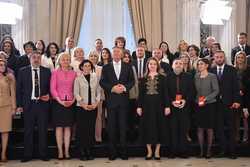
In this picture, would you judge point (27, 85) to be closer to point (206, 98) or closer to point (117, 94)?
point (117, 94)

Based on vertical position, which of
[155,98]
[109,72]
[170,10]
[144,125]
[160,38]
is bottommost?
[144,125]

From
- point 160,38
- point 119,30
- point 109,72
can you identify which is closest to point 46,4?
point 119,30

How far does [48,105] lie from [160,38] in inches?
139

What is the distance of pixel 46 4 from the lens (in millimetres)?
8906

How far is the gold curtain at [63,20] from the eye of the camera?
29.1ft

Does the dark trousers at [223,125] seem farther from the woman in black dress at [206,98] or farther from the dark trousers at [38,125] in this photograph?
the dark trousers at [38,125]

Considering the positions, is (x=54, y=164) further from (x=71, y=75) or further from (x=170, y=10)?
(x=170, y=10)

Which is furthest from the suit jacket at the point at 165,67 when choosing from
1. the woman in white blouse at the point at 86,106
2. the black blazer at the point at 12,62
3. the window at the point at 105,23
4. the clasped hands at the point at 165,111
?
the window at the point at 105,23

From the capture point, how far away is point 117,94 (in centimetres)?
639

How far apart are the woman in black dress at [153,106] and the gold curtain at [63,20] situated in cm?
294

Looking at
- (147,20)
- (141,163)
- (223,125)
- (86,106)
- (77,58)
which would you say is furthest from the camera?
(147,20)

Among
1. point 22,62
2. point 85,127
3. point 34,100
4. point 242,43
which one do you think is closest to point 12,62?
point 22,62

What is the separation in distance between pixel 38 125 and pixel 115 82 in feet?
4.26

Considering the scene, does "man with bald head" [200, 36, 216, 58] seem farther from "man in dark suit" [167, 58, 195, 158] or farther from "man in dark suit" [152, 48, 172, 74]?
"man in dark suit" [167, 58, 195, 158]
